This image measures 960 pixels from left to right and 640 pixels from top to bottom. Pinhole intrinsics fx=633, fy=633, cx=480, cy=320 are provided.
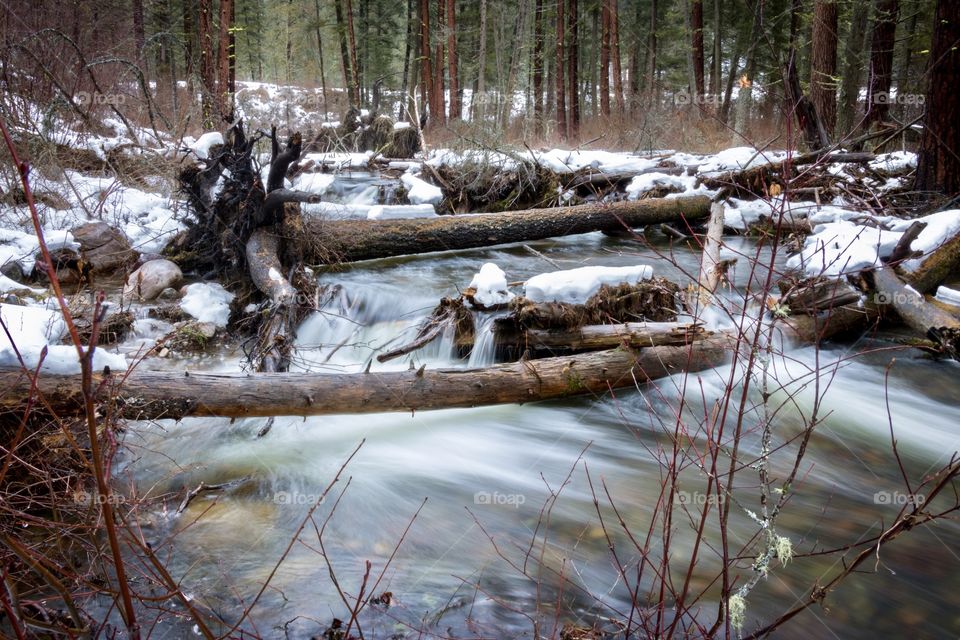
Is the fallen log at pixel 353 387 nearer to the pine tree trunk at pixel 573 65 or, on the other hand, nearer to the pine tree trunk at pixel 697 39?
the pine tree trunk at pixel 697 39

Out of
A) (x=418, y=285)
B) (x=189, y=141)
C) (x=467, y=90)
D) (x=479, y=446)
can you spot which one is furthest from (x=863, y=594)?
(x=467, y=90)

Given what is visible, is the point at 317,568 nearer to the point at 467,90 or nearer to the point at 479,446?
the point at 479,446

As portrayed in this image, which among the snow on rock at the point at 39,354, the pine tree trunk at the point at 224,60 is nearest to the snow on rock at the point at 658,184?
the pine tree trunk at the point at 224,60

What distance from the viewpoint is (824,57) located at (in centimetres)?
1199

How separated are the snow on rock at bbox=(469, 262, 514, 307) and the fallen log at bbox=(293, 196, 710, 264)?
121 inches

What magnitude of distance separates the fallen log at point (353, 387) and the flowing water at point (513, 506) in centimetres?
24

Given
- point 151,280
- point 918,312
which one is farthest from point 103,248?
point 918,312

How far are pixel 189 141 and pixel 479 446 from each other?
10.9 metres

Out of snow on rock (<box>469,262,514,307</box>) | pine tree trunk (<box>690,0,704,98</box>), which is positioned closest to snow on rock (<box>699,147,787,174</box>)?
snow on rock (<box>469,262,514,307</box>)

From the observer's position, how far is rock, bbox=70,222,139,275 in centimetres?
793

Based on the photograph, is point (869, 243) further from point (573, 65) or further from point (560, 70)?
point (573, 65)

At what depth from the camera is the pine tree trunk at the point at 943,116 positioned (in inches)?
299

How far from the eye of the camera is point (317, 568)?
3477 mm

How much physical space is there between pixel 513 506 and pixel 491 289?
170 centimetres
